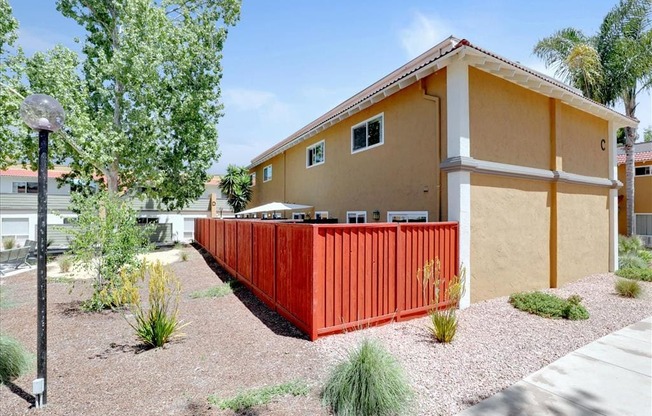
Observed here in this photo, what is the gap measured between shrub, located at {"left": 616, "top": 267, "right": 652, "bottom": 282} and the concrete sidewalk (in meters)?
6.90

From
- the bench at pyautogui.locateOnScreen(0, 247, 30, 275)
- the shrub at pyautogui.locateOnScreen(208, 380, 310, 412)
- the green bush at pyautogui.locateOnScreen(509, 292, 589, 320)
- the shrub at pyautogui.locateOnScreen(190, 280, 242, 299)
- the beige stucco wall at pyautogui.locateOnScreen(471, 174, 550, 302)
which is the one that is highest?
the beige stucco wall at pyautogui.locateOnScreen(471, 174, 550, 302)

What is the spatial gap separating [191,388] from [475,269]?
6422 millimetres

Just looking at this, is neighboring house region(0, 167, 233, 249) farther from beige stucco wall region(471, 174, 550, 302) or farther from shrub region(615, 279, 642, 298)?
shrub region(615, 279, 642, 298)

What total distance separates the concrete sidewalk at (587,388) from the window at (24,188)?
3451cm

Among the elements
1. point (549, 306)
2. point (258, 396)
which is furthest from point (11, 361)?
point (549, 306)

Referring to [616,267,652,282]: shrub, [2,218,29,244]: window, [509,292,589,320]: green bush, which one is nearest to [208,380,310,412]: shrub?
[509,292,589,320]: green bush

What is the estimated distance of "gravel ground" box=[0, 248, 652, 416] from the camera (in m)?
3.85

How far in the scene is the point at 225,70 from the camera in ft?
65.6

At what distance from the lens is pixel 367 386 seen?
143 inches

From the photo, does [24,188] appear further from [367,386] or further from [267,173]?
[367,386]

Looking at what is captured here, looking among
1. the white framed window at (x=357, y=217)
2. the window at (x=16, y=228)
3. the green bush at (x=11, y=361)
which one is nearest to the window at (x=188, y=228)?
the window at (x=16, y=228)

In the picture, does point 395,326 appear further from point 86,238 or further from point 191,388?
point 86,238

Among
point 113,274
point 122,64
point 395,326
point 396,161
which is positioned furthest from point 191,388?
point 122,64

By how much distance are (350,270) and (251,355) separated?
2152 mm
